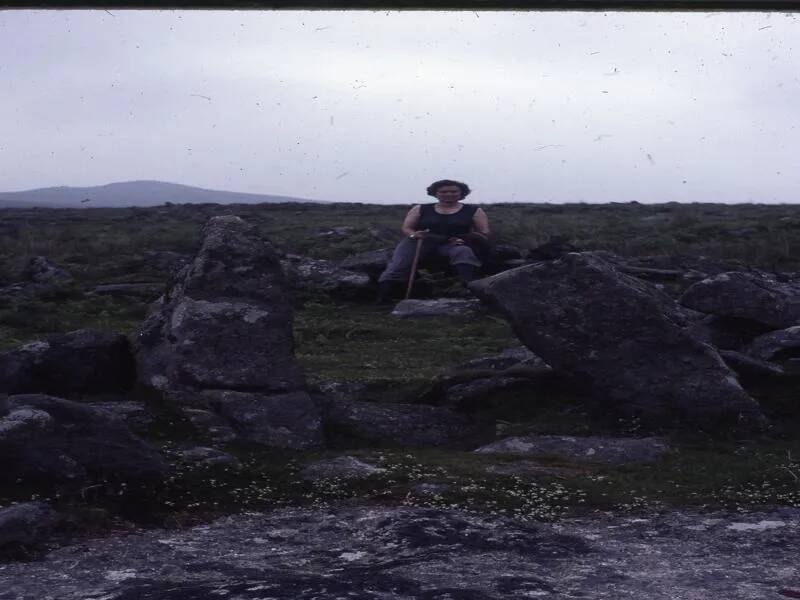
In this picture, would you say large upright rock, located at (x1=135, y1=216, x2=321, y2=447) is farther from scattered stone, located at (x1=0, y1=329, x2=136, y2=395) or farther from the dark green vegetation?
the dark green vegetation

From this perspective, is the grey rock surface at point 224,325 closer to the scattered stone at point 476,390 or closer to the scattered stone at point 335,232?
the scattered stone at point 476,390

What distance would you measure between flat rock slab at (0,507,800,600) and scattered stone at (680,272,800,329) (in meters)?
3.94

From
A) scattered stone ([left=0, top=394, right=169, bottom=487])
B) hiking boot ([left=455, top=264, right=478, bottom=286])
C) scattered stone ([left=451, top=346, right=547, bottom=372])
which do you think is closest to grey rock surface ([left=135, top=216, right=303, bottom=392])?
scattered stone ([left=0, top=394, right=169, bottom=487])

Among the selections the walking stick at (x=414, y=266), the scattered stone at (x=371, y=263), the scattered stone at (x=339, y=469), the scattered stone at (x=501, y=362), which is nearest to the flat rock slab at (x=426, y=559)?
the scattered stone at (x=339, y=469)

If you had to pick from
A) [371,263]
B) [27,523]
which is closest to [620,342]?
[27,523]

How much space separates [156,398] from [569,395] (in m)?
2.50

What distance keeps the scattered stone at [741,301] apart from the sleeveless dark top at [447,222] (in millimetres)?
5665

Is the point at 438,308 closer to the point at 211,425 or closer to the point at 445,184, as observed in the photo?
the point at 445,184

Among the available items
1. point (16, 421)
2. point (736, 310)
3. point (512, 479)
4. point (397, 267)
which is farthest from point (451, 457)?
point (397, 267)

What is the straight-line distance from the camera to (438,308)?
12.8m

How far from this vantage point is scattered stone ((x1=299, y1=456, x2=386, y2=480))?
17.7ft

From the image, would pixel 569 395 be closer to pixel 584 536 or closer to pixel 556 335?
pixel 556 335

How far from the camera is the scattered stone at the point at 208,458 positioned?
543 cm

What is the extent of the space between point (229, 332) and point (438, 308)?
6145 millimetres
